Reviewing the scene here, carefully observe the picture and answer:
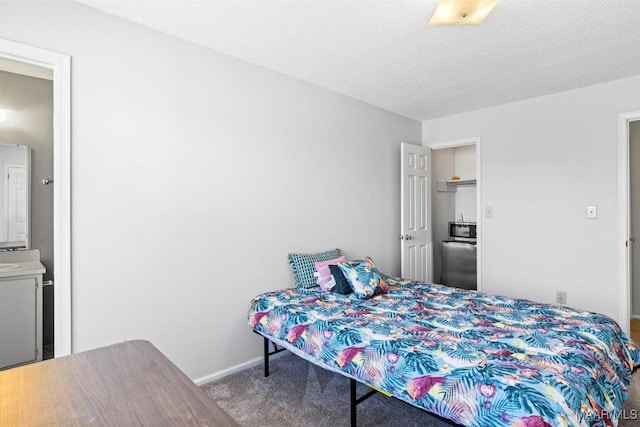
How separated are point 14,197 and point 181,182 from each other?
1.61 m

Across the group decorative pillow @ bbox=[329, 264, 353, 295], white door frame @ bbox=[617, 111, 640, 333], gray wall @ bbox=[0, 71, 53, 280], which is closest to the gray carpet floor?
decorative pillow @ bbox=[329, 264, 353, 295]

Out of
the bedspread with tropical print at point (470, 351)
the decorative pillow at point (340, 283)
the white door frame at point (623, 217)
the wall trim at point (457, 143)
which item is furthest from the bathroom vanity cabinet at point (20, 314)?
the white door frame at point (623, 217)

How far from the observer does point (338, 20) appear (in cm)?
213

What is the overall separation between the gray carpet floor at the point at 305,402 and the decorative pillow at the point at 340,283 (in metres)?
0.61

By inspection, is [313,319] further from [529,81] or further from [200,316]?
[529,81]

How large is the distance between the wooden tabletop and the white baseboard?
161cm

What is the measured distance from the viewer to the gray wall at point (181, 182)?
1997 millimetres

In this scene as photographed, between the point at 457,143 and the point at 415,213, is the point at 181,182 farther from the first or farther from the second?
the point at 457,143

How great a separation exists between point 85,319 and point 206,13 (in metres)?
1.94

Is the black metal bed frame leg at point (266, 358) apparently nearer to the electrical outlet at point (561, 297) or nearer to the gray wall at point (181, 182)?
the gray wall at point (181, 182)

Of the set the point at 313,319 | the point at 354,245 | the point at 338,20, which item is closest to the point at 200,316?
the point at 313,319

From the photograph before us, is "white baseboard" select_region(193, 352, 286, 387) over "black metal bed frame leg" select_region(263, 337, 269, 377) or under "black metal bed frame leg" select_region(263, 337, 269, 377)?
under

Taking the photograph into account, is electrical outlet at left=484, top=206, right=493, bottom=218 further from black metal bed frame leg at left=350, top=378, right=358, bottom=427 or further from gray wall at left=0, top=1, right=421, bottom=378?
black metal bed frame leg at left=350, top=378, right=358, bottom=427

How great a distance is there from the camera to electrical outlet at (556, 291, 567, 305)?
134 inches
